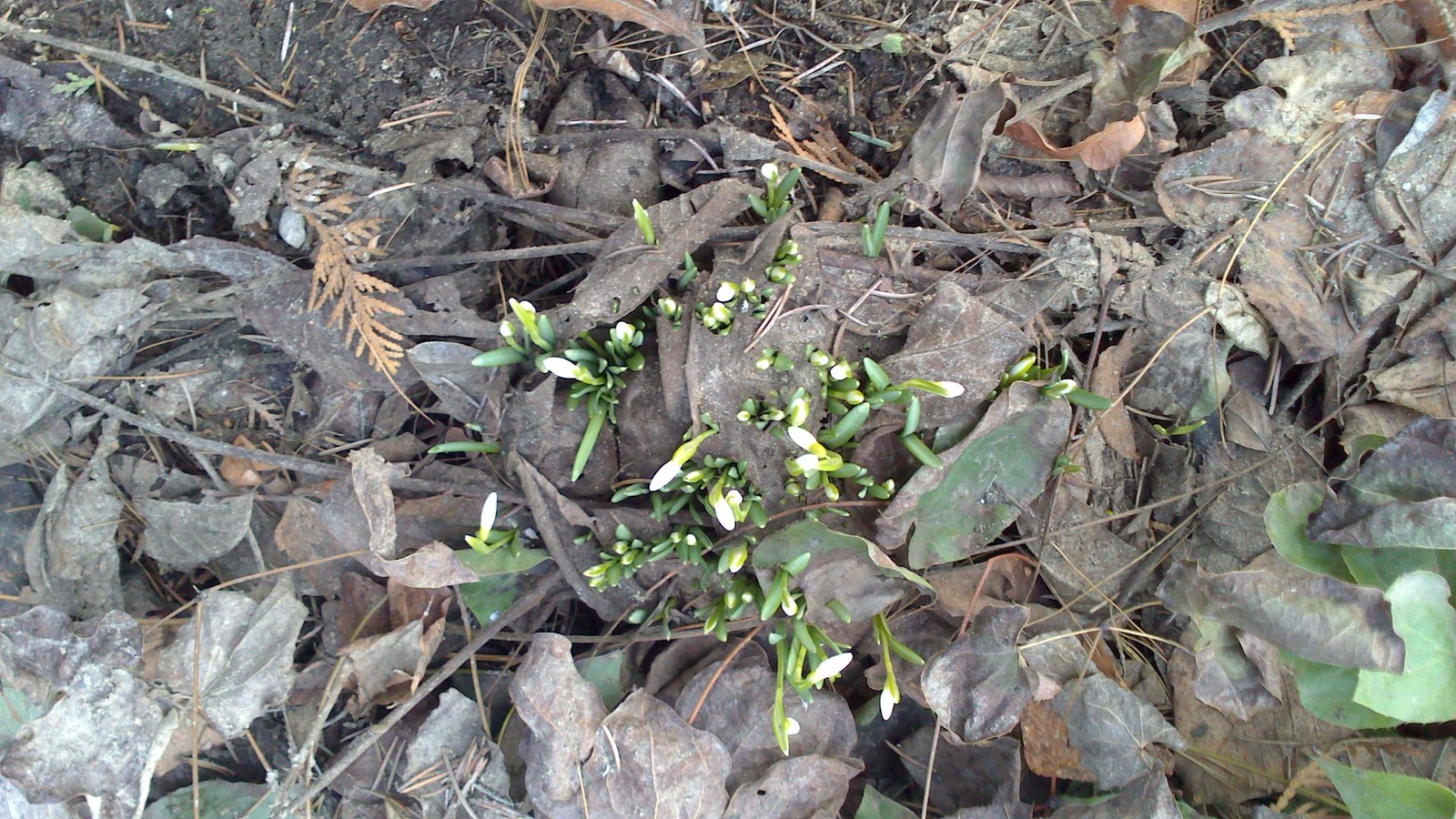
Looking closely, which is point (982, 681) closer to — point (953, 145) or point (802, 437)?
point (802, 437)

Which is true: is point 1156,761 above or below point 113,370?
below

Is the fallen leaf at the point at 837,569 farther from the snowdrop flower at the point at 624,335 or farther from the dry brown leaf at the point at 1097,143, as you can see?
the dry brown leaf at the point at 1097,143

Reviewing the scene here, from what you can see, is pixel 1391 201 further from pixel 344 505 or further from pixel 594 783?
pixel 344 505

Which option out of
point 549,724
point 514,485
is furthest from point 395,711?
point 514,485

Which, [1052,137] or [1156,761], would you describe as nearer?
[1156,761]

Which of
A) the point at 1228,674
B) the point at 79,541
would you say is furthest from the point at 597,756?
the point at 1228,674

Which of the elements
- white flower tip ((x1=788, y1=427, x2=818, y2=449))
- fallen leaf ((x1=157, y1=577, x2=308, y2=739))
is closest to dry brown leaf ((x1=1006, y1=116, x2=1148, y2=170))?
white flower tip ((x1=788, y1=427, x2=818, y2=449))
